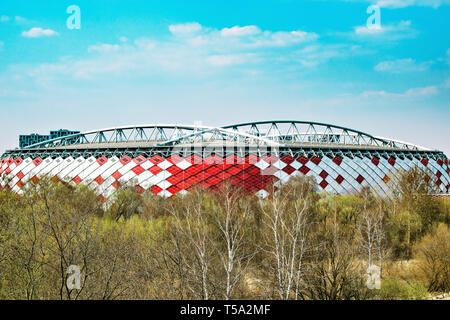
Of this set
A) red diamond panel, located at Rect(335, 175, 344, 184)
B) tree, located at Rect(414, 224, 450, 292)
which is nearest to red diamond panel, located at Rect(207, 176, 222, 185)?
red diamond panel, located at Rect(335, 175, 344, 184)

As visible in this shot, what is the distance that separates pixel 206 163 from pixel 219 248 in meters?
17.9

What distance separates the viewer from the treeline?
13289 millimetres

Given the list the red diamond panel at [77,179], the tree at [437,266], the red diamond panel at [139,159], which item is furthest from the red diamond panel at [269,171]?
the red diamond panel at [77,179]

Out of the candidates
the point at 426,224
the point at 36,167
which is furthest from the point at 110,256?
the point at 36,167

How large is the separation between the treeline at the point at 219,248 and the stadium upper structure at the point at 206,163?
14.3 ft

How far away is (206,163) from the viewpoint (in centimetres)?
3809

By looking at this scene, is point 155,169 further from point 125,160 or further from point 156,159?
point 125,160

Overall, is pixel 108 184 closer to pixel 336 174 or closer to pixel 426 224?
pixel 336 174

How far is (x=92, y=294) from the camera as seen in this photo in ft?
41.3

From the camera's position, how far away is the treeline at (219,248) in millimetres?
13289

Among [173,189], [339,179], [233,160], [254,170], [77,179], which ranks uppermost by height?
[233,160]

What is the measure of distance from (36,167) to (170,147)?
59.2 ft

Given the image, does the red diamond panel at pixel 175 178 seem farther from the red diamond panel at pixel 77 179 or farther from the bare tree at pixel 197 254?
the bare tree at pixel 197 254

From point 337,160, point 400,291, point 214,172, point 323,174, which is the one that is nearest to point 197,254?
point 400,291
